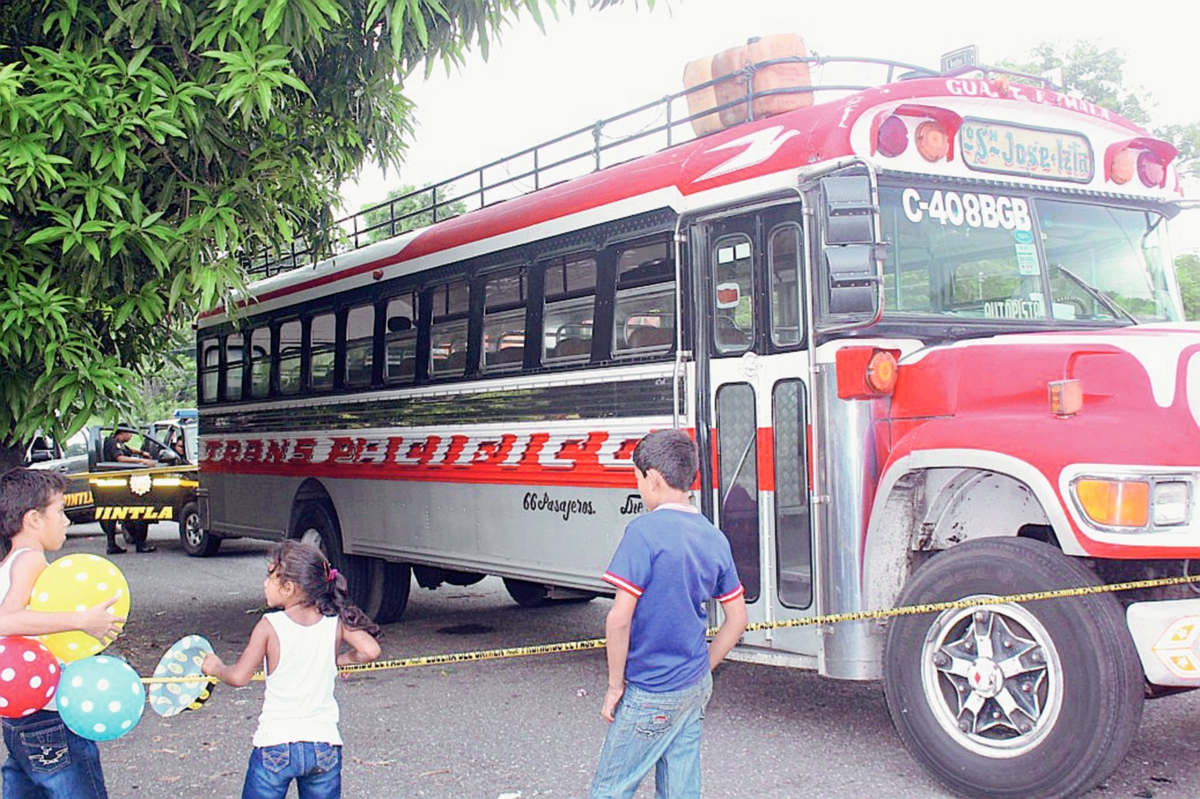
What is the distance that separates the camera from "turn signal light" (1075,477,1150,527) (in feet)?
16.0

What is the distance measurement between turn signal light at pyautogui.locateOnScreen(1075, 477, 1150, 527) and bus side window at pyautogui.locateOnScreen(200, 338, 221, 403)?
956cm

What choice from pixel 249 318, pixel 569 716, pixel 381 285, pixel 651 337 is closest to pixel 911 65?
pixel 651 337

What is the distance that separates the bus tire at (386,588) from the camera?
10.5 metres

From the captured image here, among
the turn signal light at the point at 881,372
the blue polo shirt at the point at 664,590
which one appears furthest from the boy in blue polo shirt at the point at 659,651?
the turn signal light at the point at 881,372

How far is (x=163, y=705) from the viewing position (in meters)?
4.16

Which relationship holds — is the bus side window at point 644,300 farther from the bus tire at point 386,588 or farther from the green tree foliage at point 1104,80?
the green tree foliage at point 1104,80

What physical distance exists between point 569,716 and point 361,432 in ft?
12.4

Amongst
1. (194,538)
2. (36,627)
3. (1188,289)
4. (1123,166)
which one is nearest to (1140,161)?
(1123,166)

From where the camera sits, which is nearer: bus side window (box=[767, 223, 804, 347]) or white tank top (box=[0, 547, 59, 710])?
white tank top (box=[0, 547, 59, 710])

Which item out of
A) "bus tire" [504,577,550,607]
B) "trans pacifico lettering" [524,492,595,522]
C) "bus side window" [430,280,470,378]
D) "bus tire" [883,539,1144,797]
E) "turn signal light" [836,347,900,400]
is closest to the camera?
"bus tire" [883,539,1144,797]

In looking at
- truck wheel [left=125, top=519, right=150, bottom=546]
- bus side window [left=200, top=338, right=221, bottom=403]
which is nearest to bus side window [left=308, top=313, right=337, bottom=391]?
bus side window [left=200, top=338, right=221, bottom=403]

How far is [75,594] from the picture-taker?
4.03 meters

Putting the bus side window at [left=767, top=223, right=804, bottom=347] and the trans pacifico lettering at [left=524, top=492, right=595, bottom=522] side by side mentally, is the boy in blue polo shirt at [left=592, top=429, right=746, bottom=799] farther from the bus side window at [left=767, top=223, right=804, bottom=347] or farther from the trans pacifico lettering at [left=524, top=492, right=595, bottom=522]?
the trans pacifico lettering at [left=524, top=492, right=595, bottom=522]

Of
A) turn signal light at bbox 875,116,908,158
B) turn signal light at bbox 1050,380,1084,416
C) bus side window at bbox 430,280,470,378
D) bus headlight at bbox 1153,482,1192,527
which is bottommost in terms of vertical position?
bus headlight at bbox 1153,482,1192,527
